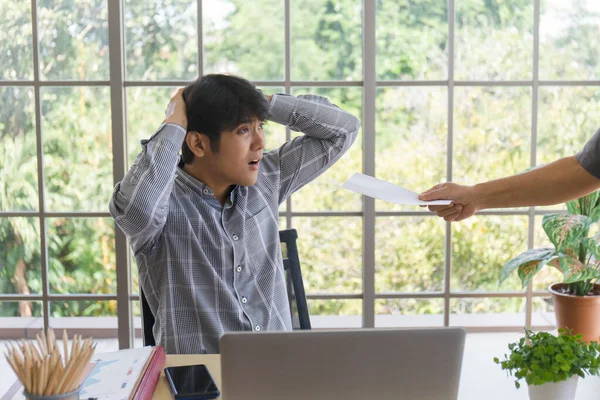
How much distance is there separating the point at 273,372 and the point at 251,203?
44.6 inches

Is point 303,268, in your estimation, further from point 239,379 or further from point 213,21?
point 239,379

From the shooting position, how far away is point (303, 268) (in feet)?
10.8

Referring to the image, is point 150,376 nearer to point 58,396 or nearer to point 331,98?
point 58,396

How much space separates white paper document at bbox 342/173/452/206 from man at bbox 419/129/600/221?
0.15 m

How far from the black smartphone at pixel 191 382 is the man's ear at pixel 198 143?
744 millimetres

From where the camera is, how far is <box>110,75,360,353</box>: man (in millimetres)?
2004

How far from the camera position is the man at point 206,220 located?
2.00 meters

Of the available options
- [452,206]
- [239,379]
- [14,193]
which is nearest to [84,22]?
[14,193]

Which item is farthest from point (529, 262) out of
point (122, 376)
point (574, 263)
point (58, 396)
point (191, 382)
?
point (58, 396)

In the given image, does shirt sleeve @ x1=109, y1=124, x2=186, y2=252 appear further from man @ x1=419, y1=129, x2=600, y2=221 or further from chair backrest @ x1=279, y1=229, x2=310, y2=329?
man @ x1=419, y1=129, x2=600, y2=221

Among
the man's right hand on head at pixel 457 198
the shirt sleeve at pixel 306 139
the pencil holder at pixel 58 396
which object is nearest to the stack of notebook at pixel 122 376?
the pencil holder at pixel 58 396

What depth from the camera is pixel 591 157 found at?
2.05 metres

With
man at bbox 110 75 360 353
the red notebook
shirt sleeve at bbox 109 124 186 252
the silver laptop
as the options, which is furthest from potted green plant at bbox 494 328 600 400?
shirt sleeve at bbox 109 124 186 252

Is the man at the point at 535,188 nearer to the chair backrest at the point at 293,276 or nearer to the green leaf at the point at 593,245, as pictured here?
the chair backrest at the point at 293,276
